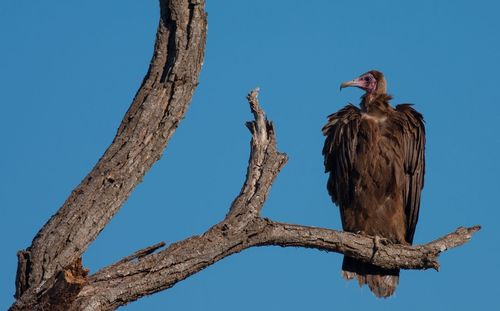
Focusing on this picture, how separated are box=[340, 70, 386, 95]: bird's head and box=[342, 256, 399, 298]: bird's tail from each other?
1557 mm

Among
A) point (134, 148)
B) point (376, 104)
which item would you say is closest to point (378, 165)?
point (376, 104)

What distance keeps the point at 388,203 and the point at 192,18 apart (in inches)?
117

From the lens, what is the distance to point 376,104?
22.7 ft

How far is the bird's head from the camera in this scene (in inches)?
284

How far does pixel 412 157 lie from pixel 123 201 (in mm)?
3190

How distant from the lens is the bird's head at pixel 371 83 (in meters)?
7.21

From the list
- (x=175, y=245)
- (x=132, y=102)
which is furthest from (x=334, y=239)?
(x=132, y=102)

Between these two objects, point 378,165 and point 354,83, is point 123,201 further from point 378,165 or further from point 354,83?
point 354,83

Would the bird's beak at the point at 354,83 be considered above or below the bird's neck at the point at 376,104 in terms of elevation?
above

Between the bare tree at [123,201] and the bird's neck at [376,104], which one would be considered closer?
the bare tree at [123,201]

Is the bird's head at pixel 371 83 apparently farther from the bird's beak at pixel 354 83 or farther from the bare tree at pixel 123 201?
the bare tree at pixel 123 201

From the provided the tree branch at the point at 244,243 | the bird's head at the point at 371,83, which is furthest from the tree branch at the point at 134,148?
the bird's head at the point at 371,83

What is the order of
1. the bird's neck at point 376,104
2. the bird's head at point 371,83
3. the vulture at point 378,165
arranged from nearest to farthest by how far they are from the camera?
the vulture at point 378,165
the bird's neck at point 376,104
the bird's head at point 371,83

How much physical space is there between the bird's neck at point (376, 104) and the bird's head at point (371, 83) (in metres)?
0.12
